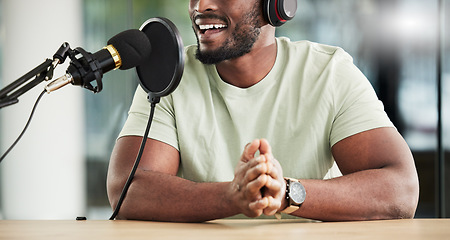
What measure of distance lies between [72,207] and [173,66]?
3.23m

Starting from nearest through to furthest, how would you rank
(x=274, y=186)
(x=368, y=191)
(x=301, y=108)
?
(x=274, y=186)
(x=368, y=191)
(x=301, y=108)

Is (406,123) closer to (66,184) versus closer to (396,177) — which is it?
(66,184)

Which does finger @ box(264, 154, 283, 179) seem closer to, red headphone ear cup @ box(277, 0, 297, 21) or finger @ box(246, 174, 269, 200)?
finger @ box(246, 174, 269, 200)

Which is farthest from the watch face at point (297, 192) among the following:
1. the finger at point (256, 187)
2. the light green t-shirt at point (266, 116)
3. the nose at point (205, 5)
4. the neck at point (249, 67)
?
the nose at point (205, 5)

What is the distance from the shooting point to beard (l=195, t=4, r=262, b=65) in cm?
174

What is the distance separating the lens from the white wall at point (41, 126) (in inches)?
159

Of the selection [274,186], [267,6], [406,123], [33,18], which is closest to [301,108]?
[267,6]

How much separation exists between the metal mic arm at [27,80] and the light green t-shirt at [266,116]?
2.25ft

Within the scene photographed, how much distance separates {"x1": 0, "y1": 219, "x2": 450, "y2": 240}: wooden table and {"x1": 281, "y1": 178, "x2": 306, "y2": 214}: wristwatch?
36mm

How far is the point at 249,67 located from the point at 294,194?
1.98ft

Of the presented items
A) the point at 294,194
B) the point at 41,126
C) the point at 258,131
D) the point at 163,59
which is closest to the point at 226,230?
the point at 294,194

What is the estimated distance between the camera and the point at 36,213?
411cm

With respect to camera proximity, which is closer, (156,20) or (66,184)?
(156,20)

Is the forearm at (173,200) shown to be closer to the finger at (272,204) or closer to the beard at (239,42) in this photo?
the finger at (272,204)
